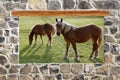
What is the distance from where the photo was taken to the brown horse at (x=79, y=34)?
7195 millimetres

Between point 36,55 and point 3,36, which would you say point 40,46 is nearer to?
point 36,55

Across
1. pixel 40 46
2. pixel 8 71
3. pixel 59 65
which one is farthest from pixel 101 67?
pixel 8 71

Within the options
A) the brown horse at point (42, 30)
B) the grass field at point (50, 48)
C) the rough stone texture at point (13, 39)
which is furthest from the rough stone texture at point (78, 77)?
the rough stone texture at point (13, 39)

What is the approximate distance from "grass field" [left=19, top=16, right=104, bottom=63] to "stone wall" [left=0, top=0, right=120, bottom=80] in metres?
0.09

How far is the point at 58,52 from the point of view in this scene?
7.21 metres

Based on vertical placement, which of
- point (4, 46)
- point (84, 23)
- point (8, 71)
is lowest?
point (8, 71)

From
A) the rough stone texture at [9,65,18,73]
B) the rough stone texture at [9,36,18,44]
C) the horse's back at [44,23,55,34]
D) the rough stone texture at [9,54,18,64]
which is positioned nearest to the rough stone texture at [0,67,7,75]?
the rough stone texture at [9,65,18,73]

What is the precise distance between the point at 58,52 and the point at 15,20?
1.07 m

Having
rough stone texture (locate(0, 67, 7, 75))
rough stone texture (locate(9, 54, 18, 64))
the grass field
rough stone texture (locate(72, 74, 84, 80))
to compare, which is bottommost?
rough stone texture (locate(72, 74, 84, 80))

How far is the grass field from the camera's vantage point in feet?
23.4

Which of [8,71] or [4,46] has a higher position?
[4,46]

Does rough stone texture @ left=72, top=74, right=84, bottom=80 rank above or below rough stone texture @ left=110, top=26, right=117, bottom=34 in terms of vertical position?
below

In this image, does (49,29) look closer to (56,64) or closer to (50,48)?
(50,48)

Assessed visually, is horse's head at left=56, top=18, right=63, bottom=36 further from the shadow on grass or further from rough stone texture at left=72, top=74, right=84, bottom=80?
rough stone texture at left=72, top=74, right=84, bottom=80
